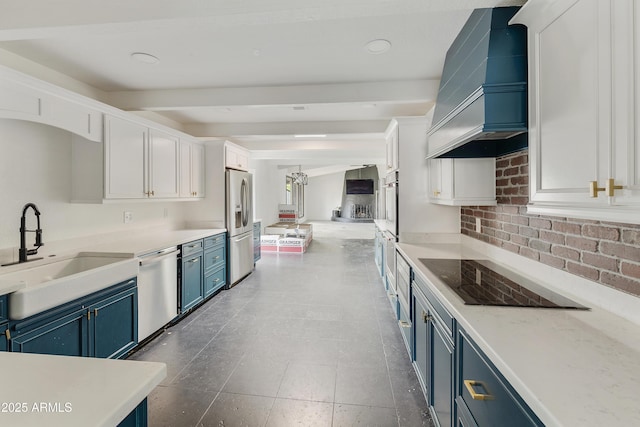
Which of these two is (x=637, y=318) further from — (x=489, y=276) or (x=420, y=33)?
(x=420, y=33)

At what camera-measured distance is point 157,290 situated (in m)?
2.73

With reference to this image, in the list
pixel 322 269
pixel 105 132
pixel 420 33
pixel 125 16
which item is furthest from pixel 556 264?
pixel 322 269

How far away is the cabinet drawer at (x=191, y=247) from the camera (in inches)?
123

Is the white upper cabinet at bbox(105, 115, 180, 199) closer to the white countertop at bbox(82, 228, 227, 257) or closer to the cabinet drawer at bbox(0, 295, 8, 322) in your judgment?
the white countertop at bbox(82, 228, 227, 257)

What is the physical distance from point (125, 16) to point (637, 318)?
2783mm

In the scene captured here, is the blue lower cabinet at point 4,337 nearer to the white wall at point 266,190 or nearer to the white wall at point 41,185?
the white wall at point 41,185

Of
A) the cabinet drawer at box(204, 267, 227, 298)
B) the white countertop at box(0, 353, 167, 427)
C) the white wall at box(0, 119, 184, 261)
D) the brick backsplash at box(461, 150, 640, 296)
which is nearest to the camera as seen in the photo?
the white countertop at box(0, 353, 167, 427)

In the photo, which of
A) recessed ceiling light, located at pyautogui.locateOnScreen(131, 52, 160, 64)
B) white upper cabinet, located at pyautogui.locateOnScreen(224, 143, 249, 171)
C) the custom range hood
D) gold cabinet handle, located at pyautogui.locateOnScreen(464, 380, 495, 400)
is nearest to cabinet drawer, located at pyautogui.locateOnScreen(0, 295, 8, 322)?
recessed ceiling light, located at pyautogui.locateOnScreen(131, 52, 160, 64)

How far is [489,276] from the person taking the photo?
5.65 ft

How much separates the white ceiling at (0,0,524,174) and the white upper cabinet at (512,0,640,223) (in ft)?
1.37

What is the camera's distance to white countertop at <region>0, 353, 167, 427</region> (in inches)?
22.0

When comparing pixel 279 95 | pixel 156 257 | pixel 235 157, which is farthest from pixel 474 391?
pixel 235 157

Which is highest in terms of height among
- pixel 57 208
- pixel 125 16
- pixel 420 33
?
pixel 420 33

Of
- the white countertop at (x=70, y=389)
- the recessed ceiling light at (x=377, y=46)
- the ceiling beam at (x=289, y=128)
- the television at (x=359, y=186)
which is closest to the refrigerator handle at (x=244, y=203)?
the ceiling beam at (x=289, y=128)
